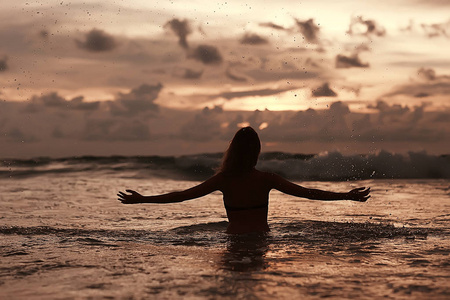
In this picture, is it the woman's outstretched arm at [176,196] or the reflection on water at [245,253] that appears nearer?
the reflection on water at [245,253]

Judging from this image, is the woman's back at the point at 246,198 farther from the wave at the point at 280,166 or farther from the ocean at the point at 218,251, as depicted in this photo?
the wave at the point at 280,166

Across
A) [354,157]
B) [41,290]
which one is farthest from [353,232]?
[354,157]

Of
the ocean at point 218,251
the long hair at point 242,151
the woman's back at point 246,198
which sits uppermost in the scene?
the long hair at point 242,151

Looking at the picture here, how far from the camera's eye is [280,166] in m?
29.7

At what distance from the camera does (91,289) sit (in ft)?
13.8

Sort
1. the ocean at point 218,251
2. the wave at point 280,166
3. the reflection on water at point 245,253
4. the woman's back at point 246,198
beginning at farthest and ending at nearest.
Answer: the wave at point 280,166
the woman's back at point 246,198
the reflection on water at point 245,253
the ocean at point 218,251

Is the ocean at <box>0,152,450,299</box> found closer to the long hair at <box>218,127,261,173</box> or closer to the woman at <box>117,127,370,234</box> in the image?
the woman at <box>117,127,370,234</box>

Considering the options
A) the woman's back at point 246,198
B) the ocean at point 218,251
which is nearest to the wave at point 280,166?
the ocean at point 218,251

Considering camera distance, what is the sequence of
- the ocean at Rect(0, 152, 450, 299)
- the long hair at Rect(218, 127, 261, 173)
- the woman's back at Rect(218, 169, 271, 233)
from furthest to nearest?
the woman's back at Rect(218, 169, 271, 233) → the long hair at Rect(218, 127, 261, 173) → the ocean at Rect(0, 152, 450, 299)

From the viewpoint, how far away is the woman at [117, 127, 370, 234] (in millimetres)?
5852

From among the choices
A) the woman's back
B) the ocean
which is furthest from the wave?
the woman's back

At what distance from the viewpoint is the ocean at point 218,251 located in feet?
13.8

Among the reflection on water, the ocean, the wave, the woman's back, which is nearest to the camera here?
the ocean

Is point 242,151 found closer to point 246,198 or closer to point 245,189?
point 245,189
